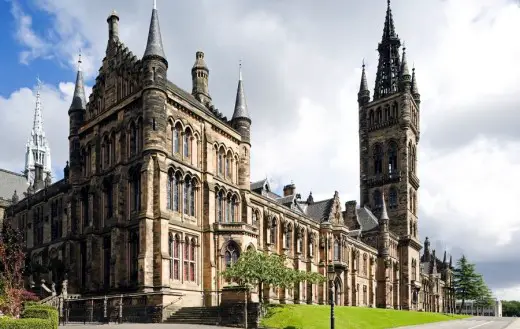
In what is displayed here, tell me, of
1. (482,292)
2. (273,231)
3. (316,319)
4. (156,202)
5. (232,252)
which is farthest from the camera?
(482,292)

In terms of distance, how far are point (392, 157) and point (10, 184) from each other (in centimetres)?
6776

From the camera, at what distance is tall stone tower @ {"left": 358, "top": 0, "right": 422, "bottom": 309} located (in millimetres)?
102750

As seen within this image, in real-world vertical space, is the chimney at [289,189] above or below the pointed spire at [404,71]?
below

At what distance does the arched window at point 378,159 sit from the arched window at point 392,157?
1.82 m

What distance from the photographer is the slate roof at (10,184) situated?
8094 cm

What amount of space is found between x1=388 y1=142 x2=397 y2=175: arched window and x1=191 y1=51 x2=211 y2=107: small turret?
5203 centimetres

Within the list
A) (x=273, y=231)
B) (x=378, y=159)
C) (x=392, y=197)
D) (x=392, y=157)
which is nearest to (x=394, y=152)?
(x=392, y=157)

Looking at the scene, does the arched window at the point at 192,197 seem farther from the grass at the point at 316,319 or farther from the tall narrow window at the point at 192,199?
the grass at the point at 316,319

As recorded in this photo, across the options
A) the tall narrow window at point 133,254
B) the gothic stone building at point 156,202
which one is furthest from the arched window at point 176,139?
the tall narrow window at point 133,254

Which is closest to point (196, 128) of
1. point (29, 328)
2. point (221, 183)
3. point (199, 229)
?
point (221, 183)

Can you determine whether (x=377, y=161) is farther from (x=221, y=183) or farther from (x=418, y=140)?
(x=221, y=183)

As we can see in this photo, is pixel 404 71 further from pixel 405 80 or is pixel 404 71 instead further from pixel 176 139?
pixel 176 139

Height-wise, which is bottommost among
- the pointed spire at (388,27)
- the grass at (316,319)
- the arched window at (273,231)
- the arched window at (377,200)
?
the grass at (316,319)

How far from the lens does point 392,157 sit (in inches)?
4183
